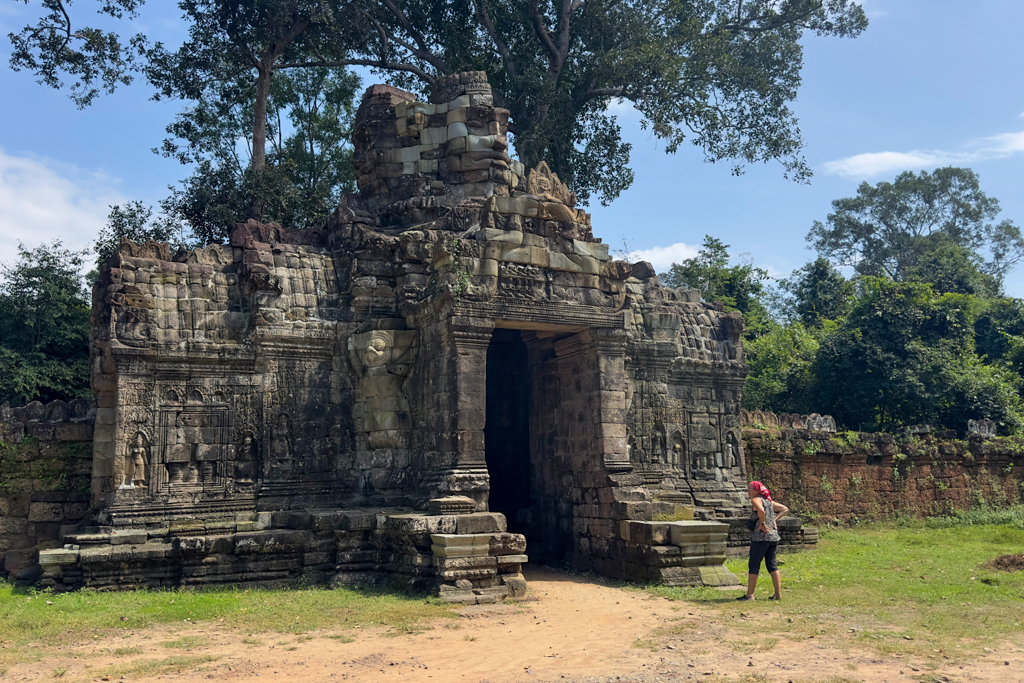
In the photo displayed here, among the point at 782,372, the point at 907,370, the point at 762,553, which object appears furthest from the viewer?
the point at 782,372

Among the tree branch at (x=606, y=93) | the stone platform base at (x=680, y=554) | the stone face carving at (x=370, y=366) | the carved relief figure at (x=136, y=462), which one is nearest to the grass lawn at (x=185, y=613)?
the stone face carving at (x=370, y=366)

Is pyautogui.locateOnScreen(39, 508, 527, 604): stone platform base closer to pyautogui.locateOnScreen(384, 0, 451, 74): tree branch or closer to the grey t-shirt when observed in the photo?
the grey t-shirt

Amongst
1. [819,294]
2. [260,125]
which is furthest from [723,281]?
[260,125]

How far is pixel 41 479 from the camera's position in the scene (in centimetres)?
1284

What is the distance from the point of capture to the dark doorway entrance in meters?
15.7

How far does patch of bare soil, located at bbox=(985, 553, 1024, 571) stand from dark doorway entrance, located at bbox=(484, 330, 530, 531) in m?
7.29

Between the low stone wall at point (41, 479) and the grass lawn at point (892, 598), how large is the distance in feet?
27.3

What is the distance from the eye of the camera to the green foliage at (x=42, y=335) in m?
19.7

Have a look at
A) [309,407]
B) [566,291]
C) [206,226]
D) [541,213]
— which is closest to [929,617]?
[566,291]

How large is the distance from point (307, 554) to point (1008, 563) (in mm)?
9938

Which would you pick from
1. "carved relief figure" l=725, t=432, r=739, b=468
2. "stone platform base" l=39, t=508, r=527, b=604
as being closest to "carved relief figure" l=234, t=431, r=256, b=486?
"stone platform base" l=39, t=508, r=527, b=604

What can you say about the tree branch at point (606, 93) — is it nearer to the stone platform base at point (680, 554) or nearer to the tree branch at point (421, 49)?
the tree branch at point (421, 49)

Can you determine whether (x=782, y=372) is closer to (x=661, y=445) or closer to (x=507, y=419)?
(x=661, y=445)

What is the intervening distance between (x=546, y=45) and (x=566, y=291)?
16.5m
